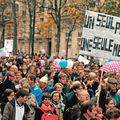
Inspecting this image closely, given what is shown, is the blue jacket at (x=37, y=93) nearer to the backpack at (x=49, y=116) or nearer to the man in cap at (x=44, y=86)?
the man in cap at (x=44, y=86)

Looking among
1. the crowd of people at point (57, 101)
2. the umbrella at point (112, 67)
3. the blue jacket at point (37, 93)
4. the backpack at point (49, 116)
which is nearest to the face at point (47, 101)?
the crowd of people at point (57, 101)

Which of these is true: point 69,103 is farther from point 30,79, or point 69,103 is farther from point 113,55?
point 30,79

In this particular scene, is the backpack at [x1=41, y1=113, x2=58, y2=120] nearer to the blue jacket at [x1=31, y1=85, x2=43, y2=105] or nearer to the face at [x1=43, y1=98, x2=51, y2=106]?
the face at [x1=43, y1=98, x2=51, y2=106]

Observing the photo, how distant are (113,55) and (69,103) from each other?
4.36 feet

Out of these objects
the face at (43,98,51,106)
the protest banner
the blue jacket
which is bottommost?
the blue jacket

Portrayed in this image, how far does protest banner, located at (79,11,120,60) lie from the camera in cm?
1010

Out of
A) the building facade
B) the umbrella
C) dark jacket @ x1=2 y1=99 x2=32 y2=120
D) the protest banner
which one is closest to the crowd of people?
dark jacket @ x1=2 y1=99 x2=32 y2=120

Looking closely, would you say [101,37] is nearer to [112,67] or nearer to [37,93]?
[37,93]

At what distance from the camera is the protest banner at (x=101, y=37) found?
10.1 meters

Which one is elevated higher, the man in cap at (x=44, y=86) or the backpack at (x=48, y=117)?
the backpack at (x=48, y=117)

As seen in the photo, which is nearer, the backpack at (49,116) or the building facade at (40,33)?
the backpack at (49,116)

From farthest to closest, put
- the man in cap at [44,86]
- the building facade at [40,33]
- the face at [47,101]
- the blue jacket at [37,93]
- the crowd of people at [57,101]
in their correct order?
the building facade at [40,33], the man in cap at [44,86], the blue jacket at [37,93], the face at [47,101], the crowd of people at [57,101]

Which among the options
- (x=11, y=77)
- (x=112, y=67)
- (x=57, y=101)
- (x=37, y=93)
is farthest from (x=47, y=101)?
(x=112, y=67)

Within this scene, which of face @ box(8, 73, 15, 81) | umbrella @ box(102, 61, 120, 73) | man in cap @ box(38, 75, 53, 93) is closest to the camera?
face @ box(8, 73, 15, 81)
